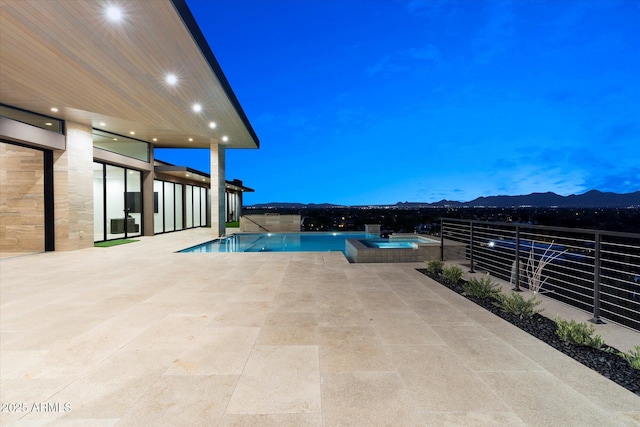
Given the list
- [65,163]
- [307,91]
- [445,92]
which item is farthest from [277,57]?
[65,163]

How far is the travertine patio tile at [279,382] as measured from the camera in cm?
183

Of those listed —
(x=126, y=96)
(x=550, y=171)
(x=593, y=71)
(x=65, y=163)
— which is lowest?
(x=65, y=163)

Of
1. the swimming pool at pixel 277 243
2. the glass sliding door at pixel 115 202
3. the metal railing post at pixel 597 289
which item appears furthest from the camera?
the glass sliding door at pixel 115 202

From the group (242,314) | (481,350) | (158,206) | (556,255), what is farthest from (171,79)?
(158,206)

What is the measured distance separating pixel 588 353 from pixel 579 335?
149 mm

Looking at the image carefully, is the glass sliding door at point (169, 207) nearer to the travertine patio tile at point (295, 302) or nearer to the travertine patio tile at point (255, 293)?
the travertine patio tile at point (255, 293)

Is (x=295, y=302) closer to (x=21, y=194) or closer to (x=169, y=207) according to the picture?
(x=21, y=194)

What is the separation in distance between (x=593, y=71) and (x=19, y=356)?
89971 millimetres

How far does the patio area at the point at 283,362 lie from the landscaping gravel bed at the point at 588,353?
0.11 m

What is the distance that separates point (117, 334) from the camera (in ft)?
9.46

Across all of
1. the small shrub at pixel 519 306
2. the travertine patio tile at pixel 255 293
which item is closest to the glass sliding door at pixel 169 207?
the travertine patio tile at pixel 255 293

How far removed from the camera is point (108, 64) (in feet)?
17.5

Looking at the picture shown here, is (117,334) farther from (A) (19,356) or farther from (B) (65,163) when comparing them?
(B) (65,163)

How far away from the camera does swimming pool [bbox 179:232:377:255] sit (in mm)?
10054
